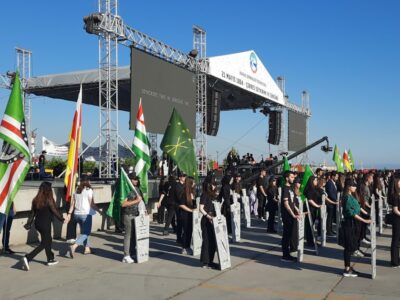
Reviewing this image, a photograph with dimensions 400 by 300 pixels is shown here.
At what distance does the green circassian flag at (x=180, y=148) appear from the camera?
11.8 metres

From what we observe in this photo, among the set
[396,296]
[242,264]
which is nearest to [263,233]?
[242,264]

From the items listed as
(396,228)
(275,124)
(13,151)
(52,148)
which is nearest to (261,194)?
(396,228)

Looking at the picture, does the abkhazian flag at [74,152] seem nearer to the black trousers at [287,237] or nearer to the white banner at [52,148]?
the black trousers at [287,237]

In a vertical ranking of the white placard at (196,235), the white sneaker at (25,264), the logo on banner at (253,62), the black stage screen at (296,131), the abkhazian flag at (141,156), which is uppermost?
the logo on banner at (253,62)

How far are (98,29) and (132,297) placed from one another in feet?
43.3

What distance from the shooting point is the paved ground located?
6.43 m

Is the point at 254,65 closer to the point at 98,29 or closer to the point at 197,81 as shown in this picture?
the point at 197,81

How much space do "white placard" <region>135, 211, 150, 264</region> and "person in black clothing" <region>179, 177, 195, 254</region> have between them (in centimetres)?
104

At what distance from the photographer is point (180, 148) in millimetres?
11945

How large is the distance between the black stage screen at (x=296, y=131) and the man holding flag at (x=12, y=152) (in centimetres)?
3220

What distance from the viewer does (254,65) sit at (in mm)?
30062

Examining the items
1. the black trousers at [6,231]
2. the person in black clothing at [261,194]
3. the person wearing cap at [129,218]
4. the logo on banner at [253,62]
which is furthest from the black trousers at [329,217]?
the logo on banner at [253,62]

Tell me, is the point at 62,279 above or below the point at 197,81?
below

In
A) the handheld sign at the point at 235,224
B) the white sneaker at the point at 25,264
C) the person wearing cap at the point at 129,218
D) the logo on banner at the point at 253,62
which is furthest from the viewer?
the logo on banner at the point at 253,62
